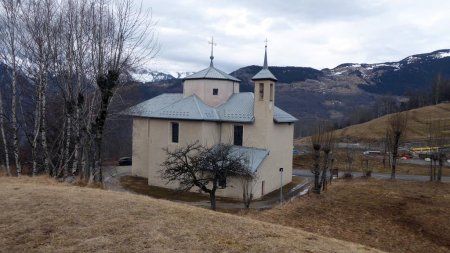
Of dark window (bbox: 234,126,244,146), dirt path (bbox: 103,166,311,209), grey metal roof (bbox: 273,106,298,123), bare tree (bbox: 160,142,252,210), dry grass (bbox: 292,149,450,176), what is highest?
grey metal roof (bbox: 273,106,298,123)

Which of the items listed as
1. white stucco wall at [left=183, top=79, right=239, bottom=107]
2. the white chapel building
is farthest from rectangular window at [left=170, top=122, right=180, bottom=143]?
white stucco wall at [left=183, top=79, right=239, bottom=107]

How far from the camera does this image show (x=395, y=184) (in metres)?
27.9

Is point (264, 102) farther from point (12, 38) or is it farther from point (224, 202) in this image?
point (12, 38)

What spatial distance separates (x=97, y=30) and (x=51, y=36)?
238 cm

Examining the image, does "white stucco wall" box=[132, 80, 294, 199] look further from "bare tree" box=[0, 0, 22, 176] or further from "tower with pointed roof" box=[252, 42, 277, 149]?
"bare tree" box=[0, 0, 22, 176]

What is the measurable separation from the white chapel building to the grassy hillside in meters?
42.2

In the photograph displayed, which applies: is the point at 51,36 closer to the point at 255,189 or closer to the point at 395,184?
the point at 255,189

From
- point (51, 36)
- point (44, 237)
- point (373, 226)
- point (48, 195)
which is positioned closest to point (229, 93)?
point (51, 36)

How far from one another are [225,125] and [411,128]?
6457 cm

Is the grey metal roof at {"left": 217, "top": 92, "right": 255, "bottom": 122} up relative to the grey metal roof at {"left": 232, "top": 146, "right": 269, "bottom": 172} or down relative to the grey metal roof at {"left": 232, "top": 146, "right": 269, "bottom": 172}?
up

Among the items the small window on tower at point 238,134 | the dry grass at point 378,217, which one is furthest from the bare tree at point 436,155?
the small window on tower at point 238,134

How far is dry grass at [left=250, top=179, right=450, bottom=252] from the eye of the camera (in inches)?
605

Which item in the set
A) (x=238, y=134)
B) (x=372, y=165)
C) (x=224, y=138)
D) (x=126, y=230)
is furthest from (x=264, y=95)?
(x=126, y=230)

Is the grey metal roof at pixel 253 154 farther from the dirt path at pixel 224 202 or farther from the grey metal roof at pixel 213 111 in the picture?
the dirt path at pixel 224 202
